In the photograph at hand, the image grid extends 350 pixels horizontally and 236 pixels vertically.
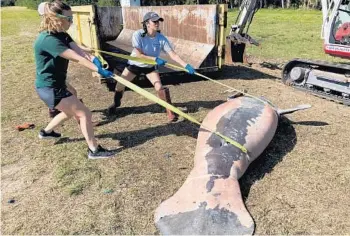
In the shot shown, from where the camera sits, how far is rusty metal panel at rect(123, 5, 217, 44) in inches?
346

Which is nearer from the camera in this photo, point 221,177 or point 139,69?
point 221,177

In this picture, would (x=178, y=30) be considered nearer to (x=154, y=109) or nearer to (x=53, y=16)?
(x=154, y=109)

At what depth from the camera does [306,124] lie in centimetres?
610

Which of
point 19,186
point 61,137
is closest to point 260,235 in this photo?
point 19,186

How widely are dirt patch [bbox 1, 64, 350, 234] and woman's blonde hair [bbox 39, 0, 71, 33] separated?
165cm

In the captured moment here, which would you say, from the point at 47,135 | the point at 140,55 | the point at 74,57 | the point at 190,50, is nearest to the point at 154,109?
the point at 140,55

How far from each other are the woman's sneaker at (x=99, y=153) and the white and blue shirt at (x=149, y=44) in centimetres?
173

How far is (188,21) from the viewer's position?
960 centimetres

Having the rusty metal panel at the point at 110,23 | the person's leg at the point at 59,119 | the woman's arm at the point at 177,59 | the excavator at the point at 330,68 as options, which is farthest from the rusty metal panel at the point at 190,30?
the person's leg at the point at 59,119

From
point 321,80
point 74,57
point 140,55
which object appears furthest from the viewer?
point 321,80

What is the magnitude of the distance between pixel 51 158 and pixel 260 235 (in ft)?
9.50

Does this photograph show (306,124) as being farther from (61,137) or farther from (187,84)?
(61,137)

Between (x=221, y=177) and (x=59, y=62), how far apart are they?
7.98 ft

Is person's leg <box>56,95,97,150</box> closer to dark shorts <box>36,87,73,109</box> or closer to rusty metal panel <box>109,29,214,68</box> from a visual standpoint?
dark shorts <box>36,87,73,109</box>
